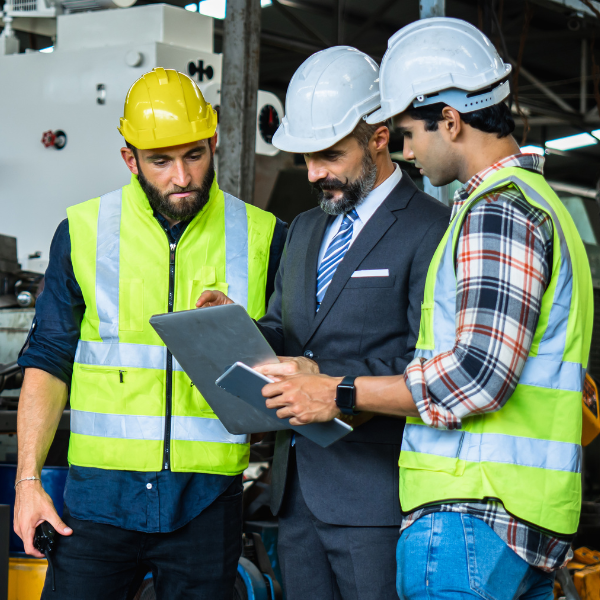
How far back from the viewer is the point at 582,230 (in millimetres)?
5559

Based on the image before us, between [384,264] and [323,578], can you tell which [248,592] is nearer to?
[323,578]

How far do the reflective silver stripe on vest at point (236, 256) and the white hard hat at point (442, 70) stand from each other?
0.65 meters

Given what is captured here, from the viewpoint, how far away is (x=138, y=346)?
194 cm

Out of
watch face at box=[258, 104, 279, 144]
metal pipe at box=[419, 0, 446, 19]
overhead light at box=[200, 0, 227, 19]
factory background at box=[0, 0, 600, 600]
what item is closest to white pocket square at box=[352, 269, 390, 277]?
factory background at box=[0, 0, 600, 600]

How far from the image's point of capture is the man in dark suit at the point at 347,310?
1692mm

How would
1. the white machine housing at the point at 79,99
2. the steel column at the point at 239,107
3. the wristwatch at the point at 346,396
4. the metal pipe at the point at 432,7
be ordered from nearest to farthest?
the wristwatch at the point at 346,396
the metal pipe at the point at 432,7
the steel column at the point at 239,107
the white machine housing at the point at 79,99

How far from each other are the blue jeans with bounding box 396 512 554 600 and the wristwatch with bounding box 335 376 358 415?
9.4 inches

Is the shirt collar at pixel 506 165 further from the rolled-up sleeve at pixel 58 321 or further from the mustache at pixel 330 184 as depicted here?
the rolled-up sleeve at pixel 58 321

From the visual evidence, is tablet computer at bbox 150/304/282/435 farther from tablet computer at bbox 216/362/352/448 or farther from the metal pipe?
the metal pipe

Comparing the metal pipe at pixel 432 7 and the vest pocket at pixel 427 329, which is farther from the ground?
the metal pipe at pixel 432 7

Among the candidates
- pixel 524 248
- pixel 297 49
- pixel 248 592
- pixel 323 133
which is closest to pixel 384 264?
pixel 323 133

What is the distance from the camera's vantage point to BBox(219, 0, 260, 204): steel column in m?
3.76

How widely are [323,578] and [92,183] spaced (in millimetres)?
3101

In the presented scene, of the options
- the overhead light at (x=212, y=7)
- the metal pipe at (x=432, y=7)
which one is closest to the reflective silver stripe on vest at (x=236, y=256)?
the metal pipe at (x=432, y=7)
